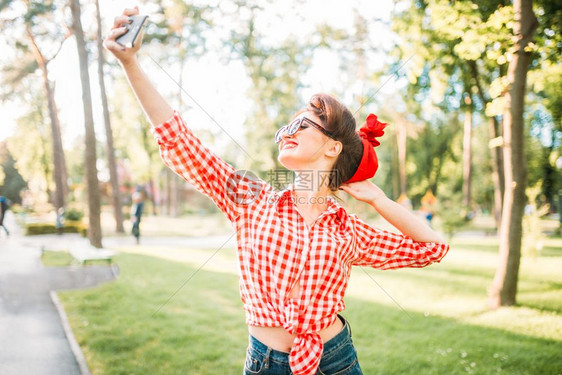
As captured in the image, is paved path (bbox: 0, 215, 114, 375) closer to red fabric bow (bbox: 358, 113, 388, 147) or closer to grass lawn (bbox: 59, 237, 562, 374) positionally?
grass lawn (bbox: 59, 237, 562, 374)

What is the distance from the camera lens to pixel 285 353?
168 cm

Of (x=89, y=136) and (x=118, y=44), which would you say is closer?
(x=118, y=44)

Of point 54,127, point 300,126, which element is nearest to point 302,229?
point 300,126

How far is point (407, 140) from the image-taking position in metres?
44.2

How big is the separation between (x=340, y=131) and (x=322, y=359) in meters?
1.02

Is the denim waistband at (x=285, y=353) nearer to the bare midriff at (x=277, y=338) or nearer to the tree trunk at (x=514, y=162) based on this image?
the bare midriff at (x=277, y=338)

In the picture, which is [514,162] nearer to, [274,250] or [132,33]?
[274,250]

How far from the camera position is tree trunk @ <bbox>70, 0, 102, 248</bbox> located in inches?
398

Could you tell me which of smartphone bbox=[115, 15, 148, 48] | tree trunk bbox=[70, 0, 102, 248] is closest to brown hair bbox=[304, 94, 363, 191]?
Answer: smartphone bbox=[115, 15, 148, 48]

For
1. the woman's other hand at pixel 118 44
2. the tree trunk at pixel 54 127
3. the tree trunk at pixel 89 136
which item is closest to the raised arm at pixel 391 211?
the woman's other hand at pixel 118 44

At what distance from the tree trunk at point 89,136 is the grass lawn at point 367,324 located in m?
2.44

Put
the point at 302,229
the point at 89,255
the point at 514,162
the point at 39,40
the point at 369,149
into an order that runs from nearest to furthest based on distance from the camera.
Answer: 1. the point at 302,229
2. the point at 369,149
3. the point at 514,162
4. the point at 89,255
5. the point at 39,40

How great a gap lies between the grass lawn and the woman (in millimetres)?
2185

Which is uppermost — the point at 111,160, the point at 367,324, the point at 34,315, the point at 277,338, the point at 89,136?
the point at 89,136
